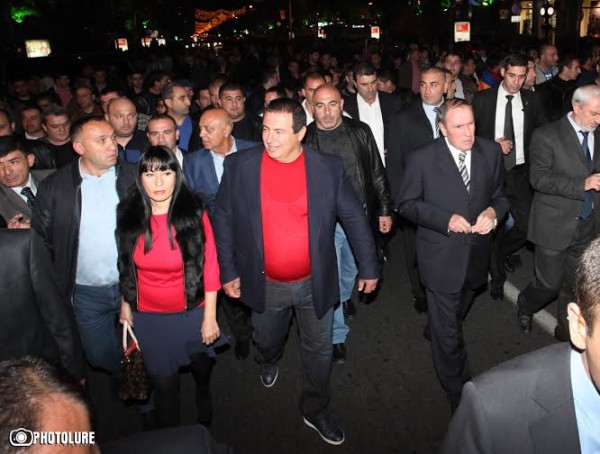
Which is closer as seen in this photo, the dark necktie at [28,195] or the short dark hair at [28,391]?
the short dark hair at [28,391]

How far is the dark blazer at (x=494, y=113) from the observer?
20.5 feet

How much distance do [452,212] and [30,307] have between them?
299 cm

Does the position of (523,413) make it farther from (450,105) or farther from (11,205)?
(11,205)

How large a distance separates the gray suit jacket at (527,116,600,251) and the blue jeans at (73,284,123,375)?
3.69 meters

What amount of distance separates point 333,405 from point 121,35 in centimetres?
5173

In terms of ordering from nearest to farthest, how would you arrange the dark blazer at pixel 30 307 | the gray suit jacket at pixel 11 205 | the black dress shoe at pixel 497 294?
the dark blazer at pixel 30 307 → the gray suit jacket at pixel 11 205 → the black dress shoe at pixel 497 294

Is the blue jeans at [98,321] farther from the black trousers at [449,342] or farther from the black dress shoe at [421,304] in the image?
the black dress shoe at [421,304]

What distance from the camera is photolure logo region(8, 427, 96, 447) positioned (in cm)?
120

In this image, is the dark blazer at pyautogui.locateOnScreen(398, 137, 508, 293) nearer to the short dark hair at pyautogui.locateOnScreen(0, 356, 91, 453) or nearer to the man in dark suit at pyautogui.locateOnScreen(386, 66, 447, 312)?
the man in dark suit at pyautogui.locateOnScreen(386, 66, 447, 312)

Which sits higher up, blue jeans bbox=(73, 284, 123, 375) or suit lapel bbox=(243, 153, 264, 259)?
suit lapel bbox=(243, 153, 264, 259)

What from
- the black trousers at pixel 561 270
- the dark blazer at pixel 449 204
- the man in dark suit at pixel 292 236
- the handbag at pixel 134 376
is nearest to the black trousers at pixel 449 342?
the dark blazer at pixel 449 204

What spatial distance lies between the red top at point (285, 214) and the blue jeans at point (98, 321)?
4.33ft

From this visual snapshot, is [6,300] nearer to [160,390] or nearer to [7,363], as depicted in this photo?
[160,390]

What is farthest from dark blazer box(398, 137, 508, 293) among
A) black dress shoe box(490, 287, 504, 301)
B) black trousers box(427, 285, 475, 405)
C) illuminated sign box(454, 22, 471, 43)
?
illuminated sign box(454, 22, 471, 43)
